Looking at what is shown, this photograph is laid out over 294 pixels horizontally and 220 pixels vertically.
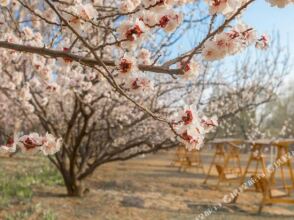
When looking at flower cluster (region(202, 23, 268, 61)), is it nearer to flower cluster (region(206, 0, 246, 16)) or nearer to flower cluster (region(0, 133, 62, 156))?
flower cluster (region(206, 0, 246, 16))

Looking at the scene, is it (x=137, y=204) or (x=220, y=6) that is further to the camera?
(x=137, y=204)

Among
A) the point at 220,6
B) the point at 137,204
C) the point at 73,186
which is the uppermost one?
the point at 220,6

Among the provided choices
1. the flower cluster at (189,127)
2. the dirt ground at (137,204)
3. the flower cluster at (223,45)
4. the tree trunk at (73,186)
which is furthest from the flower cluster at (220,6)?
the tree trunk at (73,186)

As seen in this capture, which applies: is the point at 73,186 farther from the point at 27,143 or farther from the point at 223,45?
the point at 223,45

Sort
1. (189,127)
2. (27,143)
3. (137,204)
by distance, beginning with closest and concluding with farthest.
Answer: (189,127)
(27,143)
(137,204)

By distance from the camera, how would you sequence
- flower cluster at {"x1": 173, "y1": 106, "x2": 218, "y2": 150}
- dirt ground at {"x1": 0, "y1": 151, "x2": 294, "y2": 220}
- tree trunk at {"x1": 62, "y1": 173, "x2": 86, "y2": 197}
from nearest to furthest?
flower cluster at {"x1": 173, "y1": 106, "x2": 218, "y2": 150} → dirt ground at {"x1": 0, "y1": 151, "x2": 294, "y2": 220} → tree trunk at {"x1": 62, "y1": 173, "x2": 86, "y2": 197}

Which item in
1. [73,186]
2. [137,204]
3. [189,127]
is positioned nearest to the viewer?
[189,127]

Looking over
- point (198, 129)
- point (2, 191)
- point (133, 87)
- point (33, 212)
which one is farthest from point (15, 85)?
point (198, 129)

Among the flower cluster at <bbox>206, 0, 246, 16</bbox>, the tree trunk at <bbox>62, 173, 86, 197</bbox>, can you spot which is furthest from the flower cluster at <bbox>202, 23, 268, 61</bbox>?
the tree trunk at <bbox>62, 173, 86, 197</bbox>

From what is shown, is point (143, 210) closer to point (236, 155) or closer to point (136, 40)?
point (236, 155)

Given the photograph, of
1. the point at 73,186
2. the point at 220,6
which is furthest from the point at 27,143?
the point at 73,186

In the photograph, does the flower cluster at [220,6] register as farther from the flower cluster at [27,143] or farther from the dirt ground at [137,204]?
the dirt ground at [137,204]

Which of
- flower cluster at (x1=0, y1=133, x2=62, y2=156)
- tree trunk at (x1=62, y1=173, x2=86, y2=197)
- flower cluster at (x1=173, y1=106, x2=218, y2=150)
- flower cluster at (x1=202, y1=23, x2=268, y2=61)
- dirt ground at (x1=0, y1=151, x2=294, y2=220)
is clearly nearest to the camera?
flower cluster at (x1=173, y1=106, x2=218, y2=150)

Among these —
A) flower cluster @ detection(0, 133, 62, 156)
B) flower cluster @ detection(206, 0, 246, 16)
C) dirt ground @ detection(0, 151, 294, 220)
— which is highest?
flower cluster @ detection(206, 0, 246, 16)
